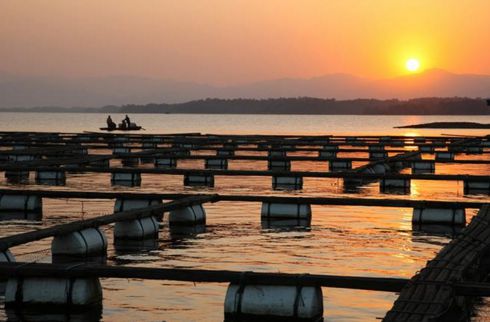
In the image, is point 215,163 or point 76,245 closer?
point 76,245

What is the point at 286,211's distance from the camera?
26.8 meters

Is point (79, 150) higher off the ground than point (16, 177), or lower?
higher

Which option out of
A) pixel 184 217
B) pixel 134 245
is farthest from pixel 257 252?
pixel 184 217

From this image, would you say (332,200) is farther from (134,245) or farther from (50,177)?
(50,177)

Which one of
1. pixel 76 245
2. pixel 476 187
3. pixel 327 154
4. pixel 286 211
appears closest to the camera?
pixel 76 245

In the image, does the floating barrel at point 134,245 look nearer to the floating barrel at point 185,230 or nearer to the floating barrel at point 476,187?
the floating barrel at point 185,230

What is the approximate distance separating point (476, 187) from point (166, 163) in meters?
19.5

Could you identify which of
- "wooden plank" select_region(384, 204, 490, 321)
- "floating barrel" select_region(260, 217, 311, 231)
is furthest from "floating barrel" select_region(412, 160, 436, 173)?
"wooden plank" select_region(384, 204, 490, 321)

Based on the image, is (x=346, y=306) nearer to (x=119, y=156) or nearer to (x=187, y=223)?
(x=187, y=223)

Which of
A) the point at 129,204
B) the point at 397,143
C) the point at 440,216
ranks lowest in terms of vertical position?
the point at 440,216

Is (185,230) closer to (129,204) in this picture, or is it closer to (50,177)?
(129,204)

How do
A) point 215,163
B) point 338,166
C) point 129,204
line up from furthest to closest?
point 338,166 → point 215,163 → point 129,204

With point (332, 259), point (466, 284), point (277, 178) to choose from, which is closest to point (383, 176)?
A: point (277, 178)

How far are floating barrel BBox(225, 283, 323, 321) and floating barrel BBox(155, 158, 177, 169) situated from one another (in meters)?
35.5
